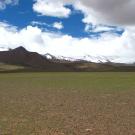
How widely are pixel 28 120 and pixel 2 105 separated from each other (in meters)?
7.59

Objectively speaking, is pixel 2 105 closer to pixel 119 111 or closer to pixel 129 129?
pixel 119 111

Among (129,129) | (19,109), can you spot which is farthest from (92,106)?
(129,129)

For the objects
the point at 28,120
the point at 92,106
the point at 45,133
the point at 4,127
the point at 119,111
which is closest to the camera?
the point at 45,133

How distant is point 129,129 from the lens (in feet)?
56.7

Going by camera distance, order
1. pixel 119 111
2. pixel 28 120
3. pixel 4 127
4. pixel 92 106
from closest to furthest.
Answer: pixel 4 127, pixel 28 120, pixel 119 111, pixel 92 106

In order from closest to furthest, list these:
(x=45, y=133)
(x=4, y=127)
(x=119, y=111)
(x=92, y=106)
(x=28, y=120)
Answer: (x=45, y=133), (x=4, y=127), (x=28, y=120), (x=119, y=111), (x=92, y=106)

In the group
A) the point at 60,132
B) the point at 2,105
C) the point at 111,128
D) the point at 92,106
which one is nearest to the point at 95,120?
the point at 111,128

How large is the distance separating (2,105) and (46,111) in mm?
4698

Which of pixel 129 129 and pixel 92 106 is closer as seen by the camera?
pixel 129 129

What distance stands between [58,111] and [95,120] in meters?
4.23

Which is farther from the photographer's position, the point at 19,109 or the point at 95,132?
the point at 19,109

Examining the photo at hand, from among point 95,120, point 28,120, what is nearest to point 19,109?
point 28,120

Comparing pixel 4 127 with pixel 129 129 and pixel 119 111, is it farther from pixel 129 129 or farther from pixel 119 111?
pixel 119 111

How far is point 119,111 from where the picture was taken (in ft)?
77.2
